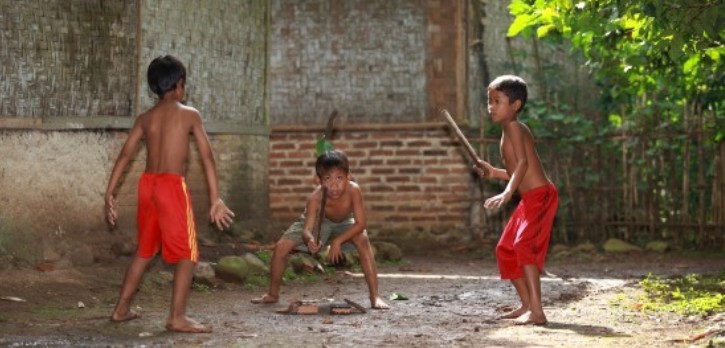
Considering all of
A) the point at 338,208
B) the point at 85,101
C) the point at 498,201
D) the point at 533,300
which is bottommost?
the point at 533,300

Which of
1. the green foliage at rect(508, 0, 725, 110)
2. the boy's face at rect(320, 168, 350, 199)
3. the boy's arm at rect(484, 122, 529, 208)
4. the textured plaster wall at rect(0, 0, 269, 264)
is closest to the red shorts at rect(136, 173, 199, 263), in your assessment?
the boy's face at rect(320, 168, 350, 199)

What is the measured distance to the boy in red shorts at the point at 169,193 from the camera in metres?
6.00

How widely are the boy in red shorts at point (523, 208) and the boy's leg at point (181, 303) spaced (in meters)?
1.85

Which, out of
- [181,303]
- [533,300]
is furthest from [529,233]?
[181,303]

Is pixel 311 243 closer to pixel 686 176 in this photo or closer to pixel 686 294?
pixel 686 294

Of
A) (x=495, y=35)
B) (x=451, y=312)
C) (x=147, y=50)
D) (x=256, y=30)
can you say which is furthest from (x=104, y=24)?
(x=495, y=35)

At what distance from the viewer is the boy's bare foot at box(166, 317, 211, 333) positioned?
5914 millimetres

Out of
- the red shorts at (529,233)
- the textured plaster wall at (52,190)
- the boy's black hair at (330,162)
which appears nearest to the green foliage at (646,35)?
the red shorts at (529,233)

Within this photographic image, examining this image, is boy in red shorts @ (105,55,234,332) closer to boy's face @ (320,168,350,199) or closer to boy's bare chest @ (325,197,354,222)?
boy's face @ (320,168,350,199)

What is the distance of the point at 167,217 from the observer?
6016 millimetres

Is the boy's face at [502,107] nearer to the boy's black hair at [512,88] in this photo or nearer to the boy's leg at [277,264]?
the boy's black hair at [512,88]

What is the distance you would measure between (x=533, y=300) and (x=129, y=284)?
7.47ft

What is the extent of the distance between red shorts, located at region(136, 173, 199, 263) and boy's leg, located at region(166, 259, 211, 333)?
54mm

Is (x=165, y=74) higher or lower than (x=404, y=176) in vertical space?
higher
